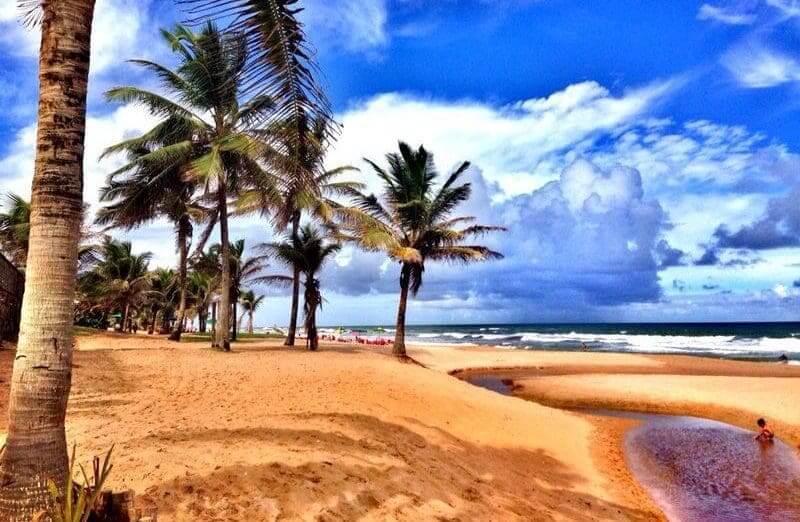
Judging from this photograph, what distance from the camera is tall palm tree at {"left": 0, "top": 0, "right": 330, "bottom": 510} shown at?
10.7 feet

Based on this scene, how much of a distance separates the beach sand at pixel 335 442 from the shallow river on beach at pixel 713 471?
532 millimetres

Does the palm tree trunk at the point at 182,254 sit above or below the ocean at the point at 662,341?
above

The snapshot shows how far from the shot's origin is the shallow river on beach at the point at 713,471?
7719 millimetres

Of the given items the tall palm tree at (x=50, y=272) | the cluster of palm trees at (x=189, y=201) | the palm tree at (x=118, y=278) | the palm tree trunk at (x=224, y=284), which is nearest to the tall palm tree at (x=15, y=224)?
the cluster of palm trees at (x=189, y=201)

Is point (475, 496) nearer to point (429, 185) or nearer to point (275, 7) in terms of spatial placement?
point (275, 7)

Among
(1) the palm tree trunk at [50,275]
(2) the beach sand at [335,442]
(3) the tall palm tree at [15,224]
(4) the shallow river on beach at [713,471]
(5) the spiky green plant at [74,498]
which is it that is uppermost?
(3) the tall palm tree at [15,224]

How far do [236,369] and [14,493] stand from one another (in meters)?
9.65

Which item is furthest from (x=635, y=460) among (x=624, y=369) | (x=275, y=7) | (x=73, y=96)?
(x=624, y=369)

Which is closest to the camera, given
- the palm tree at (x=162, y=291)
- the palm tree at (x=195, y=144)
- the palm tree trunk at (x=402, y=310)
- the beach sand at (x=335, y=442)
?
the beach sand at (x=335, y=442)

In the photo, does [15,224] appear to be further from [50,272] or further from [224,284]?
[50,272]

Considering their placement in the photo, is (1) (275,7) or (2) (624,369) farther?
(2) (624,369)

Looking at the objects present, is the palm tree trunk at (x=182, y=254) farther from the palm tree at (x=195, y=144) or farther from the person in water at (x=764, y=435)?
the person in water at (x=764, y=435)

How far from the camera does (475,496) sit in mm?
6254

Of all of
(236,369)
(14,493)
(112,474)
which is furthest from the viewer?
(236,369)
